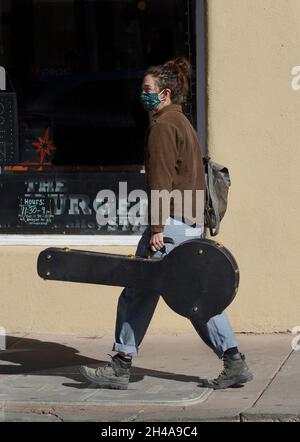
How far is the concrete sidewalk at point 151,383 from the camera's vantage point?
652cm

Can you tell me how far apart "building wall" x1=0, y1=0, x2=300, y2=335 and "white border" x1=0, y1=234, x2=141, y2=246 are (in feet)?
2.61

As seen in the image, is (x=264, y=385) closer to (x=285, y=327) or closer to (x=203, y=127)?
(x=285, y=327)

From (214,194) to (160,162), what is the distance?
48 cm

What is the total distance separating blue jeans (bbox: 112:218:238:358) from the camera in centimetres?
686

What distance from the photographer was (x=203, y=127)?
28.5 ft

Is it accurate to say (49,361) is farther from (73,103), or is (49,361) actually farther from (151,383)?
(73,103)

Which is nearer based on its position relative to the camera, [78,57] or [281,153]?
[281,153]

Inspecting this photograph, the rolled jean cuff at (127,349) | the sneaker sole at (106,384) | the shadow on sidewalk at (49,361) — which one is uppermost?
the rolled jean cuff at (127,349)

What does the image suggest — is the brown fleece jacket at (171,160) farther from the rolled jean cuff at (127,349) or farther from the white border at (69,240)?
the white border at (69,240)

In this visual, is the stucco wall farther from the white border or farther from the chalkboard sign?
the chalkboard sign

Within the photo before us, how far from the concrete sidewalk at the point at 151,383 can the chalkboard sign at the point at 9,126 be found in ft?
4.78

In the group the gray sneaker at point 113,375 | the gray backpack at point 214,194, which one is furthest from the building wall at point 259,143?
the gray sneaker at point 113,375

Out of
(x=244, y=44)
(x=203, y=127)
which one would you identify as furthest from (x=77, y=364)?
(x=244, y=44)
